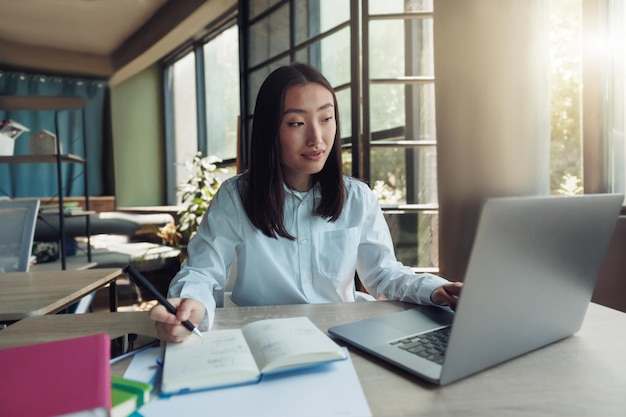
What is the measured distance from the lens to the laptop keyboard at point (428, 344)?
2.13 ft

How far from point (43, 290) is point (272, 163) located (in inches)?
29.3

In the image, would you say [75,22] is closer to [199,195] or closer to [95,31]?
[95,31]

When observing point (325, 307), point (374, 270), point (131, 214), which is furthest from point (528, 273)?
point (131, 214)

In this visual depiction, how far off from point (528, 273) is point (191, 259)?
2.65ft

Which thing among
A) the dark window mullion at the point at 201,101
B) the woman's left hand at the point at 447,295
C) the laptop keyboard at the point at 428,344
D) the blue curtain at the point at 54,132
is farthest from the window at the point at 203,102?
the laptop keyboard at the point at 428,344

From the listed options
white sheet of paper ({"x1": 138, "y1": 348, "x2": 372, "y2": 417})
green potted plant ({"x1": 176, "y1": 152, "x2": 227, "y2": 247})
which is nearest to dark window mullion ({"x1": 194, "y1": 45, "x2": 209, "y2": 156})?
green potted plant ({"x1": 176, "y1": 152, "x2": 227, "y2": 247})

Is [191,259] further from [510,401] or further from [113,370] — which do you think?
[510,401]

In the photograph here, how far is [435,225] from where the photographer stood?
8.02 ft

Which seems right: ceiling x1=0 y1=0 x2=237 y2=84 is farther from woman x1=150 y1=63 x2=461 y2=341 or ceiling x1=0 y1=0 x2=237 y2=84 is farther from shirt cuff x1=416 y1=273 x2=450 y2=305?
shirt cuff x1=416 y1=273 x2=450 y2=305

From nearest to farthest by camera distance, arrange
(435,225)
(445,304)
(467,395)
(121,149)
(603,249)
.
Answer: (467,395), (603,249), (445,304), (435,225), (121,149)

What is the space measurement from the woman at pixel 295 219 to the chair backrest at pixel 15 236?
1.06 m

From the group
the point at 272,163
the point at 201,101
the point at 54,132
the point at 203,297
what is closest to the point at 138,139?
the point at 54,132

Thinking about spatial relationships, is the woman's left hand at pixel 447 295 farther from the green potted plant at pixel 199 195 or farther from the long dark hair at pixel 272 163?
the green potted plant at pixel 199 195

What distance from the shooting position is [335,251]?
4.18 feet
